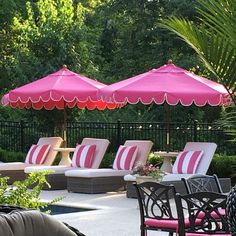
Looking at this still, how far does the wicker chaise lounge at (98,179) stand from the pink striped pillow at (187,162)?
94 centimetres

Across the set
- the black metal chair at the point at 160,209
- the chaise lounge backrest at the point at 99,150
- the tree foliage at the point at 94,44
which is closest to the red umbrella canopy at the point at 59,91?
the chaise lounge backrest at the point at 99,150

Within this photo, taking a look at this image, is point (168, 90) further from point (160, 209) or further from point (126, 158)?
point (160, 209)

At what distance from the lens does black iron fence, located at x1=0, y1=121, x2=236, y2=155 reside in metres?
18.4

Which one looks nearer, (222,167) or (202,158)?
(202,158)

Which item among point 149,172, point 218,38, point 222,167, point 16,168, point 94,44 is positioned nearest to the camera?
point 218,38

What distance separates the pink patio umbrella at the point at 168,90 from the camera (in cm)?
1414

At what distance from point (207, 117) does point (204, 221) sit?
19005 mm

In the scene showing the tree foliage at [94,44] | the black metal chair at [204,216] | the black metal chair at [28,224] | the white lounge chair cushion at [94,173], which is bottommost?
the white lounge chair cushion at [94,173]

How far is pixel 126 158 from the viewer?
605 inches

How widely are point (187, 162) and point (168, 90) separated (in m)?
1.48

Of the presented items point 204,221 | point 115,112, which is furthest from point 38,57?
point 204,221

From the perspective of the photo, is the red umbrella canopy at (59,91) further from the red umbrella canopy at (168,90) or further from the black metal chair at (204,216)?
the black metal chair at (204,216)

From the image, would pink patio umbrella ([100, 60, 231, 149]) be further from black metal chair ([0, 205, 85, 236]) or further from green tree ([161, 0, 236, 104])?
black metal chair ([0, 205, 85, 236])

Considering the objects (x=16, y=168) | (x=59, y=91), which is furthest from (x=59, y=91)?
(x=16, y=168)
